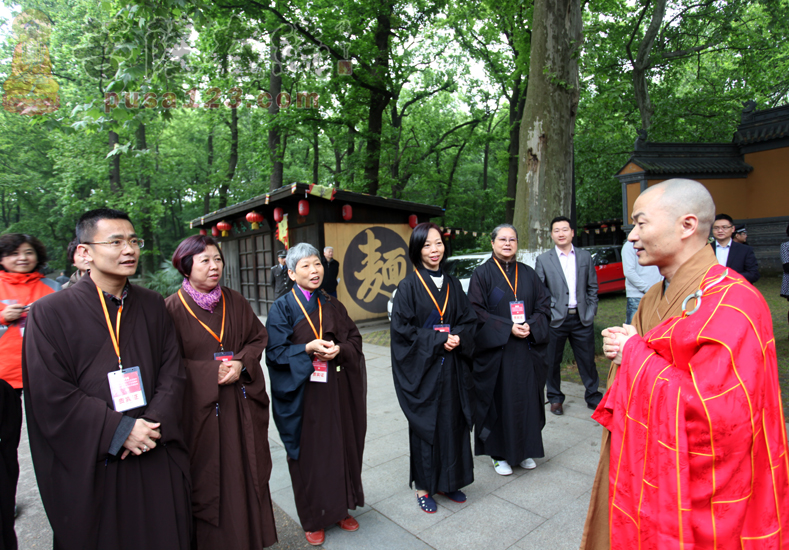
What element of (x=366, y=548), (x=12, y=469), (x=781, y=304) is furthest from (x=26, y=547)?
(x=781, y=304)

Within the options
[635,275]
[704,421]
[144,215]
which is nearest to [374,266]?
[635,275]

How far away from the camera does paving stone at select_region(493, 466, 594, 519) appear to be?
2885 millimetres

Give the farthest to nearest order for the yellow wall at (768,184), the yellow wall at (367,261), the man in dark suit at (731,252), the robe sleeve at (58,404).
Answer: the yellow wall at (768,184) < the yellow wall at (367,261) < the man in dark suit at (731,252) < the robe sleeve at (58,404)

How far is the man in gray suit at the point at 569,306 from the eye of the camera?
440 cm

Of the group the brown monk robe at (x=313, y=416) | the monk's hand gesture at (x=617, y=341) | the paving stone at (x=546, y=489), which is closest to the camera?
the monk's hand gesture at (x=617, y=341)

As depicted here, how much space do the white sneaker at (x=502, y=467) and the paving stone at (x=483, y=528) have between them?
387 millimetres

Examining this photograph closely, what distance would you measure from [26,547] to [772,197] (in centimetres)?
1880

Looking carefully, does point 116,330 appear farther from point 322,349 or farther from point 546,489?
point 546,489

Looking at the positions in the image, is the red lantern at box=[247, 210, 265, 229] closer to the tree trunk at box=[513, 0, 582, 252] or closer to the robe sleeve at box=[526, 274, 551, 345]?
the tree trunk at box=[513, 0, 582, 252]

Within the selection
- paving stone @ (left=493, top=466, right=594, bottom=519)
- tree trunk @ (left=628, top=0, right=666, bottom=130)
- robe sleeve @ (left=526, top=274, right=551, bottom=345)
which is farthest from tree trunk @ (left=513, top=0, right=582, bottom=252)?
tree trunk @ (left=628, top=0, right=666, bottom=130)

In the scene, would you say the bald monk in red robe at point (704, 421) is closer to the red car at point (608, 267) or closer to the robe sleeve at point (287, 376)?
the robe sleeve at point (287, 376)

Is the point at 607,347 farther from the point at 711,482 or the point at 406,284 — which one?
the point at 406,284

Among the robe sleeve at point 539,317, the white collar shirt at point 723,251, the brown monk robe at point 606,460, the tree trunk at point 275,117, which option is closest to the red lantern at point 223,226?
the tree trunk at point 275,117

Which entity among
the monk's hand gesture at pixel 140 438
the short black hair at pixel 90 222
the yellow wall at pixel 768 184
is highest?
the yellow wall at pixel 768 184
